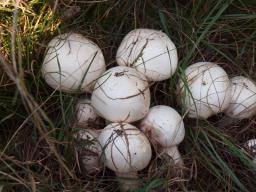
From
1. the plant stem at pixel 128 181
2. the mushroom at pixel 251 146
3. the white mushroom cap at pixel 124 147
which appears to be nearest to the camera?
the white mushroom cap at pixel 124 147

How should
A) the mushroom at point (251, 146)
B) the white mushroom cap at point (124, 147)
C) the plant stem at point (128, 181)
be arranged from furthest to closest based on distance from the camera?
the mushroom at point (251, 146)
the plant stem at point (128, 181)
the white mushroom cap at point (124, 147)

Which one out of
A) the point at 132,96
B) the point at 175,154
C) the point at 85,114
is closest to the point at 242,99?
the point at 175,154

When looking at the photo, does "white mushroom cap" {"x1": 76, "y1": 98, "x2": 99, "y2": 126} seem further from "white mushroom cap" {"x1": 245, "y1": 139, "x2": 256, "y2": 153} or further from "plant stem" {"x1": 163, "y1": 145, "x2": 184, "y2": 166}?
"white mushroom cap" {"x1": 245, "y1": 139, "x2": 256, "y2": 153}

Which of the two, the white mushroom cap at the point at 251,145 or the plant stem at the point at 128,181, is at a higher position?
the white mushroom cap at the point at 251,145

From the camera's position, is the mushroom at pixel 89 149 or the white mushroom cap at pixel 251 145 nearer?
the mushroom at pixel 89 149

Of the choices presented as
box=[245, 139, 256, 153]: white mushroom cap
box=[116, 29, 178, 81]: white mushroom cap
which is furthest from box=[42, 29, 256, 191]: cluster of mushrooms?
box=[245, 139, 256, 153]: white mushroom cap

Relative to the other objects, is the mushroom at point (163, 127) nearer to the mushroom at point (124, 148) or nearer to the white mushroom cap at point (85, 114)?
the mushroom at point (124, 148)

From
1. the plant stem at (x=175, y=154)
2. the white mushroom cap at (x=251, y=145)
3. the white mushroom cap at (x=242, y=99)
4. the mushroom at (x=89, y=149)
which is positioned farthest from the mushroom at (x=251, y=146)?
the mushroom at (x=89, y=149)
